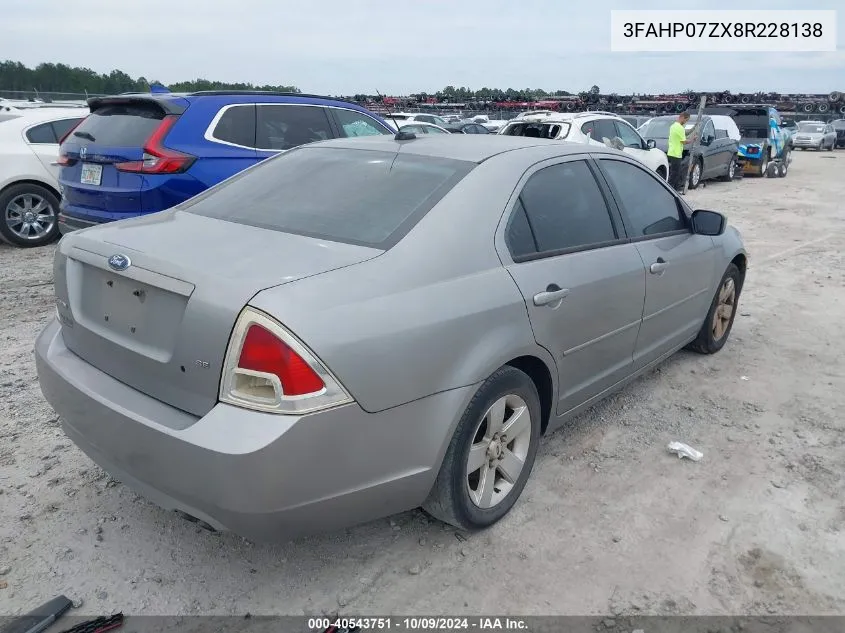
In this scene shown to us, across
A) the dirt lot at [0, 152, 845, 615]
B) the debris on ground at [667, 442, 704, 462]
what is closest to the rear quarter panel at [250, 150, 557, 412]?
the dirt lot at [0, 152, 845, 615]

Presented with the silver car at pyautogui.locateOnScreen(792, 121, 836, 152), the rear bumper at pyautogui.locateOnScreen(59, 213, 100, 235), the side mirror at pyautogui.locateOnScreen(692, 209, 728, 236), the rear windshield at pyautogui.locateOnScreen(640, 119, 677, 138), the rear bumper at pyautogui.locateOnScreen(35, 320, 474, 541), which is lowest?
the rear bumper at pyautogui.locateOnScreen(35, 320, 474, 541)

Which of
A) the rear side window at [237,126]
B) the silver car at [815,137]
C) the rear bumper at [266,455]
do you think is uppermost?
the silver car at [815,137]

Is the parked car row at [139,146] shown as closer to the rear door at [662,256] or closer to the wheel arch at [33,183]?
the wheel arch at [33,183]

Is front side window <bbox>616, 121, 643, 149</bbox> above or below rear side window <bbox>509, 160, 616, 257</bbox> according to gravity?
above

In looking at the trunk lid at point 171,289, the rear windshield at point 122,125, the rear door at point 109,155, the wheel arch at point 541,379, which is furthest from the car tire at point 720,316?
the rear windshield at point 122,125

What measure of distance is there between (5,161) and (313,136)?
365 cm

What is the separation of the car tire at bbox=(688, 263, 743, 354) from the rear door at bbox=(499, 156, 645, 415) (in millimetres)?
1363

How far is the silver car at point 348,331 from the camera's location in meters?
2.03

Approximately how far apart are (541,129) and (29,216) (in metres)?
7.72

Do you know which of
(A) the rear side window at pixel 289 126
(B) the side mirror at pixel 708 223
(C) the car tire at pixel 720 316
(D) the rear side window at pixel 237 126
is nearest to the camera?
(B) the side mirror at pixel 708 223

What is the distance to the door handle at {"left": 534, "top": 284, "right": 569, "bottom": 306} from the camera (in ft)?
8.99

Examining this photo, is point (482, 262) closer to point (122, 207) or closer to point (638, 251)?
point (638, 251)

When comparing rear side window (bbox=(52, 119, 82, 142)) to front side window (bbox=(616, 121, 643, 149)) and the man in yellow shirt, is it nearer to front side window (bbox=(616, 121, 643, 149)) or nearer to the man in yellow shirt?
front side window (bbox=(616, 121, 643, 149))

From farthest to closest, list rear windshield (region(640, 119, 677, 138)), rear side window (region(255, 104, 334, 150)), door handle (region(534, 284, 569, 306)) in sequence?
rear windshield (region(640, 119, 677, 138)) < rear side window (region(255, 104, 334, 150)) < door handle (region(534, 284, 569, 306))
